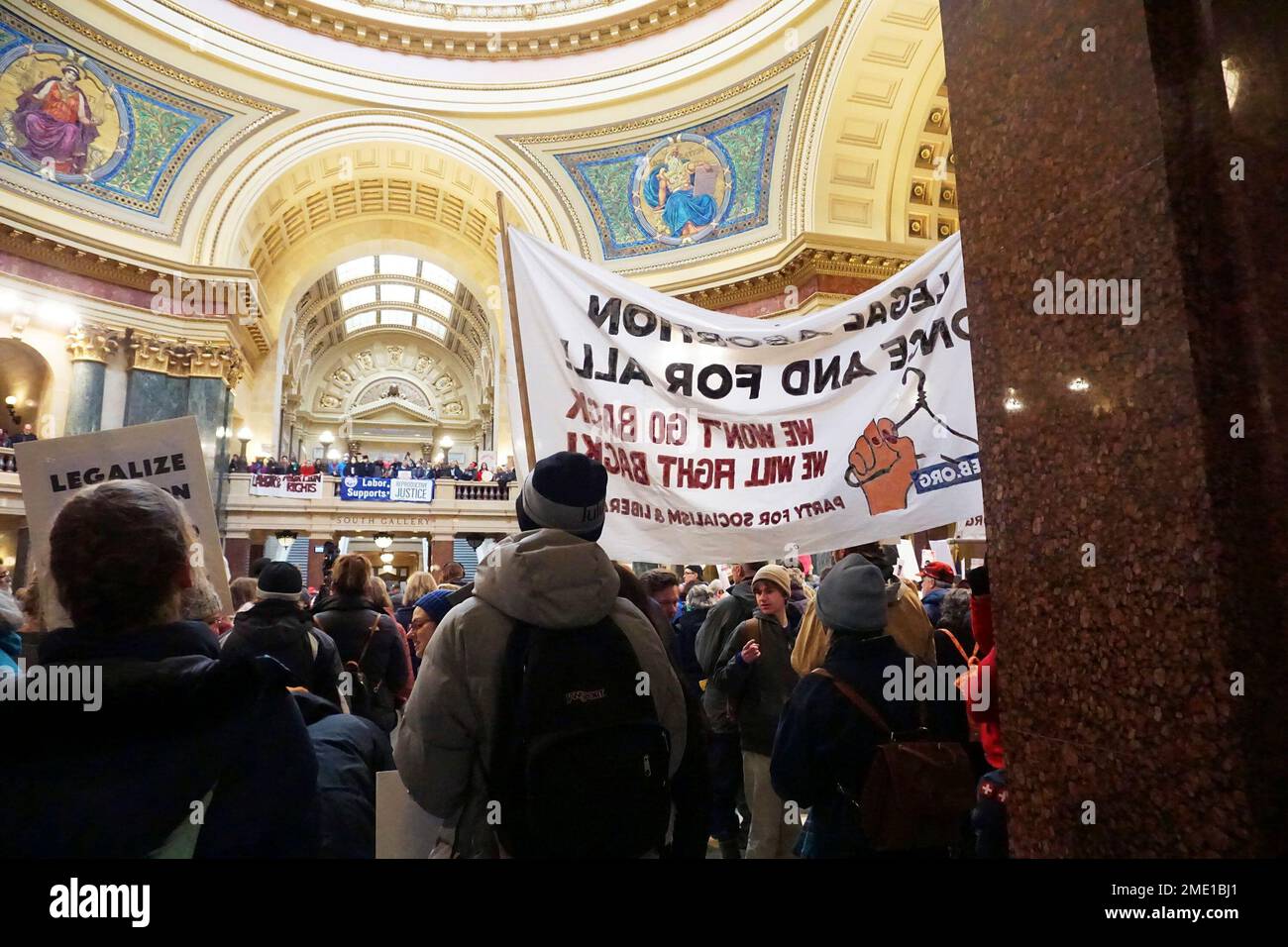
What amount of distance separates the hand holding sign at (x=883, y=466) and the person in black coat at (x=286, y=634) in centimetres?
223

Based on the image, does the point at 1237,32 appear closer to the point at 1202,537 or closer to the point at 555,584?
the point at 1202,537

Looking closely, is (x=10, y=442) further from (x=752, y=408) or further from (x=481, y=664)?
(x=481, y=664)

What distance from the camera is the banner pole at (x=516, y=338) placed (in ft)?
9.00

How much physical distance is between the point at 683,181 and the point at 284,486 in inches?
476

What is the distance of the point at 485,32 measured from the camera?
1902 cm

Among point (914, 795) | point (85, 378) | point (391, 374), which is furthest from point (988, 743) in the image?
point (391, 374)

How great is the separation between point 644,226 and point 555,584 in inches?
707

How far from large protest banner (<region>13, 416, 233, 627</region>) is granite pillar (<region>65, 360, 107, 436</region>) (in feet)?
52.7

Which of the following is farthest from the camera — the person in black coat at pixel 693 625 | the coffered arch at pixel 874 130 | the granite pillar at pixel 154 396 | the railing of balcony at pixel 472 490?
the railing of balcony at pixel 472 490

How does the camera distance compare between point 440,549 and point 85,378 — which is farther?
point 440,549

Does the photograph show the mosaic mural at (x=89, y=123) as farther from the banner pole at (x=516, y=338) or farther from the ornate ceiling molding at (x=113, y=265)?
the banner pole at (x=516, y=338)

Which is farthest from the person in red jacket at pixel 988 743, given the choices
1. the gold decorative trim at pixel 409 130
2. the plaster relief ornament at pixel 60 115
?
the plaster relief ornament at pixel 60 115
